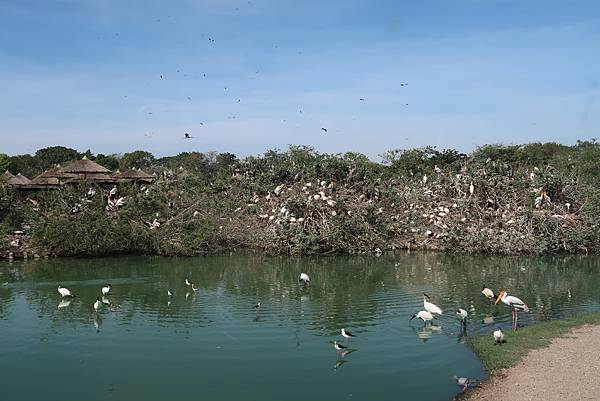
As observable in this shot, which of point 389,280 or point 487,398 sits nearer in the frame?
point 487,398

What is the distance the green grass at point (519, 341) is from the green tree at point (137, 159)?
52.8m

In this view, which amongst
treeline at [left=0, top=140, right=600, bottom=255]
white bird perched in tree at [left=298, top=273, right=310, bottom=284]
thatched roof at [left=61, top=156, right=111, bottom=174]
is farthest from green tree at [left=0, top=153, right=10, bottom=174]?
white bird perched in tree at [left=298, top=273, right=310, bottom=284]

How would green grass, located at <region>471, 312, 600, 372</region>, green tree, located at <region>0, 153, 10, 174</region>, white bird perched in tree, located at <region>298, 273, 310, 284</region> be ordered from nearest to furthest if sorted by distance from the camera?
green grass, located at <region>471, 312, 600, 372</region>
white bird perched in tree, located at <region>298, 273, 310, 284</region>
green tree, located at <region>0, 153, 10, 174</region>

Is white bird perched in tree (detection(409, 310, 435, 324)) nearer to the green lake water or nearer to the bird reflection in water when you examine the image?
the green lake water

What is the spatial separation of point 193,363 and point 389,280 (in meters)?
10.4

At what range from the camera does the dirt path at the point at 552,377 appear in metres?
9.26

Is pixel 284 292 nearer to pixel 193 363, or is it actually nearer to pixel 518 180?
pixel 193 363

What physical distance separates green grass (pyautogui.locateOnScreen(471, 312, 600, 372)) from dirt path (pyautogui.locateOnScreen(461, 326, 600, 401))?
237 mm

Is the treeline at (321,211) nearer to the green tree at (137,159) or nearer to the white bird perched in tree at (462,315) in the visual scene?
the white bird perched in tree at (462,315)

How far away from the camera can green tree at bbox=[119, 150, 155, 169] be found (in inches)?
2451

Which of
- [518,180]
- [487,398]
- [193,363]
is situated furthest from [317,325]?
[518,180]

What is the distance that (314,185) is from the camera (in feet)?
93.8

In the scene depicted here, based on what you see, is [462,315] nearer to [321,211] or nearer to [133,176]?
[321,211]

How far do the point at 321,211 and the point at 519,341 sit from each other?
51.5 ft
